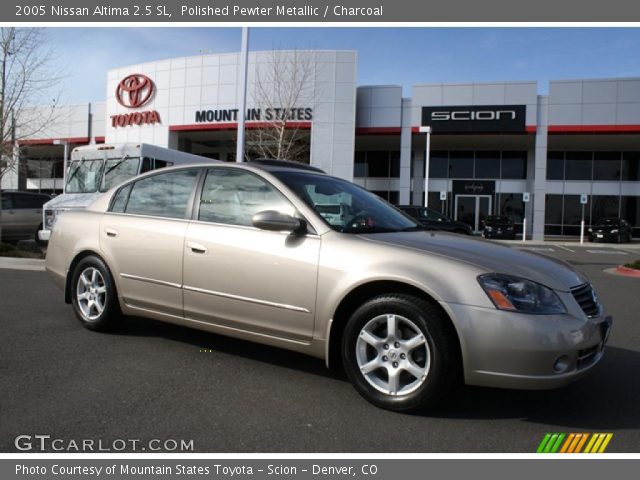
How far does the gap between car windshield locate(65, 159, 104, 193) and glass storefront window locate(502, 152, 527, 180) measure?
2565 cm

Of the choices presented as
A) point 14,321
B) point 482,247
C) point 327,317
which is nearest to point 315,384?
point 327,317

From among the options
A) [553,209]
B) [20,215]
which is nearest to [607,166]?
[553,209]

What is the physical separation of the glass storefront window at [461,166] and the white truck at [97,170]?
23209 mm

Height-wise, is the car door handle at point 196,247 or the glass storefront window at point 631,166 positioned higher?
the glass storefront window at point 631,166

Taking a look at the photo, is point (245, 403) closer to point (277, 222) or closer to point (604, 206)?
point (277, 222)

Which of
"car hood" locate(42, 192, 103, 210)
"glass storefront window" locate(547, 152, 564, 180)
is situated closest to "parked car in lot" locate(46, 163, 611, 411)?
"car hood" locate(42, 192, 103, 210)

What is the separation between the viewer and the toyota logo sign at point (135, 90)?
29.3m

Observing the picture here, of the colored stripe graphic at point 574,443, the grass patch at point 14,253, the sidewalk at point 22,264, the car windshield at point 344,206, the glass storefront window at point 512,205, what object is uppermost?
the glass storefront window at point 512,205

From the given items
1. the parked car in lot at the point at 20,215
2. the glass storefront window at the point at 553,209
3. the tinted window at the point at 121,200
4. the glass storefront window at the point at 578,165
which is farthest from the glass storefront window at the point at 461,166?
the tinted window at the point at 121,200

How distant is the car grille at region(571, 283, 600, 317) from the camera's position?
335 centimetres

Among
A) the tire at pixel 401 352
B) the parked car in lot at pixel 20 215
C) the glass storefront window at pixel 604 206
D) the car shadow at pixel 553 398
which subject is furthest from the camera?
the glass storefront window at pixel 604 206

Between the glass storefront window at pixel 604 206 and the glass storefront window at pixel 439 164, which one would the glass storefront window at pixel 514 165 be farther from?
the glass storefront window at pixel 604 206

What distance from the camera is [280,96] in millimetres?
24938

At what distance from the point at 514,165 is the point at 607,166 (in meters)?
5.46
